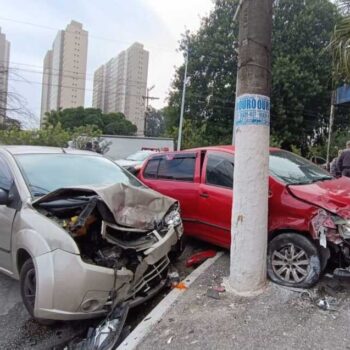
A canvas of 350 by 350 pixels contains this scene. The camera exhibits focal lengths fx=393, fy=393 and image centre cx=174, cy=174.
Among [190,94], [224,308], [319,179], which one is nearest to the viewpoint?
[224,308]

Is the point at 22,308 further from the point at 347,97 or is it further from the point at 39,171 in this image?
the point at 347,97

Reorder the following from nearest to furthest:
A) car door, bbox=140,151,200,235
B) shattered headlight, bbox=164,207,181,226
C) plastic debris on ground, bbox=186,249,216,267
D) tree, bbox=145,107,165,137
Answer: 1. shattered headlight, bbox=164,207,181,226
2. plastic debris on ground, bbox=186,249,216,267
3. car door, bbox=140,151,200,235
4. tree, bbox=145,107,165,137

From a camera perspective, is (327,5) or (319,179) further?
(327,5)

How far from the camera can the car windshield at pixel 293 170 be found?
468 centimetres

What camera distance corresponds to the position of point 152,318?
3.47 meters

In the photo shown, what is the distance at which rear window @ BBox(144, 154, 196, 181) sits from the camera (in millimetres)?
5684

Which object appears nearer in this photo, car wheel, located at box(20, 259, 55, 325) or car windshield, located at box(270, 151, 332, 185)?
car wheel, located at box(20, 259, 55, 325)

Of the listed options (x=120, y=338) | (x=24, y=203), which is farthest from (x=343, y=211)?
(x=24, y=203)

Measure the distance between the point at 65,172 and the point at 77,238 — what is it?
1177 mm

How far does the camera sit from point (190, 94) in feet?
87.7

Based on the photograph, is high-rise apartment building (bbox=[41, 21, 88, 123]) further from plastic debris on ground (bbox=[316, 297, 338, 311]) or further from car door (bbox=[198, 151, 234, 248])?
plastic debris on ground (bbox=[316, 297, 338, 311])

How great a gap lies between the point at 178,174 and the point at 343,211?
8.41 ft

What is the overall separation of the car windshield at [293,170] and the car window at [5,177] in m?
2.93

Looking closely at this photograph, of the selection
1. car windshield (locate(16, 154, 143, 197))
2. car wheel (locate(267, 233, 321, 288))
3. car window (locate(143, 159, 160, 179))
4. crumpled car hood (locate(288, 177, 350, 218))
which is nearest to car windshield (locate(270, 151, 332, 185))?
crumpled car hood (locate(288, 177, 350, 218))
